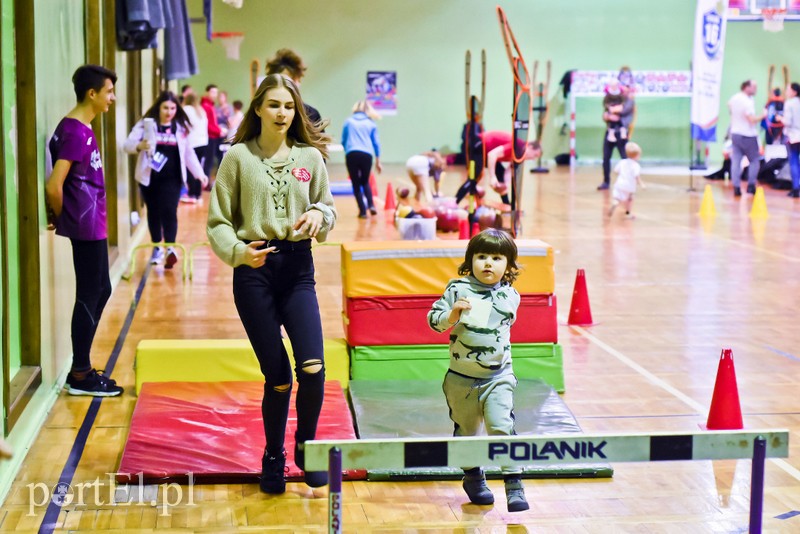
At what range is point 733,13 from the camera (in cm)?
2559

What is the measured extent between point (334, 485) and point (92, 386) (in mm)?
3185

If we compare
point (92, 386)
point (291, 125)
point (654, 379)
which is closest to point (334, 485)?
point (291, 125)

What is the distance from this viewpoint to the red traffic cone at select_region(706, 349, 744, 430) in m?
5.56

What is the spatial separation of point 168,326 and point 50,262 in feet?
6.63

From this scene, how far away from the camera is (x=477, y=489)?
4527 mm

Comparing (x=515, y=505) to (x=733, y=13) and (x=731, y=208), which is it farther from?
(x=733, y=13)

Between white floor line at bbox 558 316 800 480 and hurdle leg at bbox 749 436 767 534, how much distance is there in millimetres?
1362

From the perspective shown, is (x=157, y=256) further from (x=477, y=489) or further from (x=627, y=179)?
(x=627, y=179)

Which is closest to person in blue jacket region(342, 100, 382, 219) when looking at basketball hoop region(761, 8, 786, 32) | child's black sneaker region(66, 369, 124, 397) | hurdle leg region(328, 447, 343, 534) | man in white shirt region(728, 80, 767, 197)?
man in white shirt region(728, 80, 767, 197)

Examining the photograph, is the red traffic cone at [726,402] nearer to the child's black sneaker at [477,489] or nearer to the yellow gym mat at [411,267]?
the yellow gym mat at [411,267]

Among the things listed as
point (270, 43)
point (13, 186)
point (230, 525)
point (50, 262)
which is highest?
point (270, 43)

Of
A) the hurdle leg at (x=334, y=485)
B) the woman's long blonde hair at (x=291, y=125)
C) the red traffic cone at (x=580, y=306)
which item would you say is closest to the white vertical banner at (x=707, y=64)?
the red traffic cone at (x=580, y=306)

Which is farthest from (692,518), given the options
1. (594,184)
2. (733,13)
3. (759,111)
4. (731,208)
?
(759,111)

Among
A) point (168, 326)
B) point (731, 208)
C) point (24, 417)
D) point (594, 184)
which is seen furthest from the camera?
point (594, 184)
